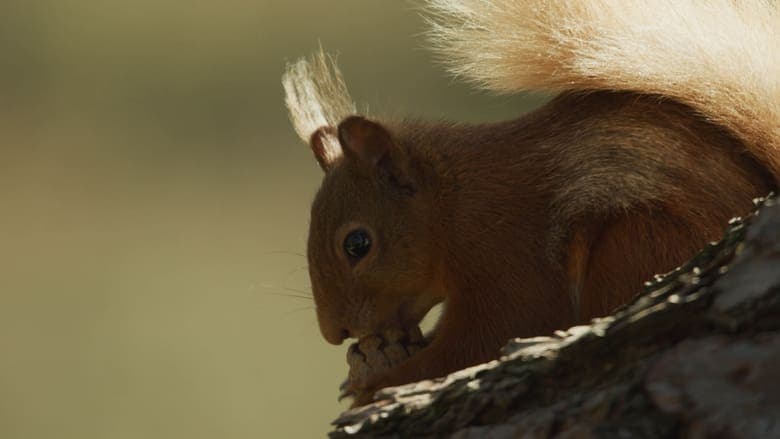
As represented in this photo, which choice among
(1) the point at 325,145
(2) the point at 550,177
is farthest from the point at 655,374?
(1) the point at 325,145

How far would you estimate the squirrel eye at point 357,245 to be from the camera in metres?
1.51

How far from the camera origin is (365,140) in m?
1.53

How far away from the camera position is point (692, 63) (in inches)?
52.7

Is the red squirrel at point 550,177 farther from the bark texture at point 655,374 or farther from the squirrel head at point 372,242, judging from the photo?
the bark texture at point 655,374

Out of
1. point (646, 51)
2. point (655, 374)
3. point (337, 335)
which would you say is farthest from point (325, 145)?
point (655, 374)

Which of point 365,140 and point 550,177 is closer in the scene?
point 550,177

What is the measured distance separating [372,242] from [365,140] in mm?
137

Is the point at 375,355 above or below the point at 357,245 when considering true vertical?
below

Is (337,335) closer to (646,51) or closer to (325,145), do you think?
(325,145)

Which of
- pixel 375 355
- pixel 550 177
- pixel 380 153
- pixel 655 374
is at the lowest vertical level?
pixel 655 374

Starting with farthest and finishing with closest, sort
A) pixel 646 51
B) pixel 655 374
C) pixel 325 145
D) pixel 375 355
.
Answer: pixel 325 145, pixel 375 355, pixel 646 51, pixel 655 374

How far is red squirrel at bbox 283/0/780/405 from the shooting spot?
129cm

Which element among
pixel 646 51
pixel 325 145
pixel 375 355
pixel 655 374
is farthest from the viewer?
pixel 325 145

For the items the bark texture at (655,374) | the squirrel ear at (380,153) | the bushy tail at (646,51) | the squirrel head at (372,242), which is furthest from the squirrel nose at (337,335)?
the bark texture at (655,374)
